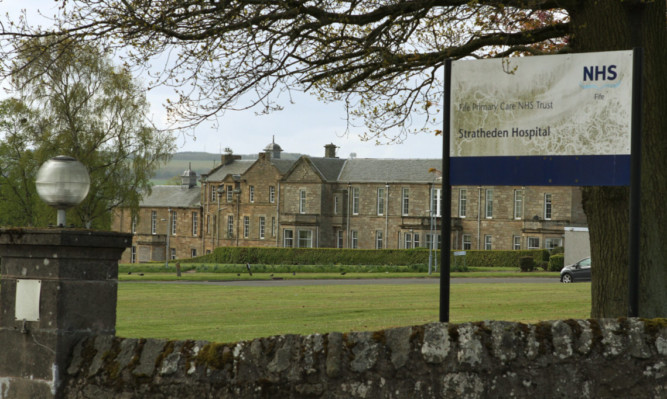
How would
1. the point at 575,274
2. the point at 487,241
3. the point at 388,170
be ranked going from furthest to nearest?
1. the point at 388,170
2. the point at 487,241
3. the point at 575,274

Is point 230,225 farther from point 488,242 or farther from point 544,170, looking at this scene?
point 544,170

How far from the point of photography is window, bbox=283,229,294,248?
83875 mm

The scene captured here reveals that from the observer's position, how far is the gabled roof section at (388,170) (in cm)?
7850

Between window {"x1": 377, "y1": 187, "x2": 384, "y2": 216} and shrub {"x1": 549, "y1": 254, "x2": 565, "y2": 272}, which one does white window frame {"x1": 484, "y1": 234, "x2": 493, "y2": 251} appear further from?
shrub {"x1": 549, "y1": 254, "x2": 565, "y2": 272}

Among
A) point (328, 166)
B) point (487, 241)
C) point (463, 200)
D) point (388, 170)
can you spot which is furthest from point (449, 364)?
point (328, 166)

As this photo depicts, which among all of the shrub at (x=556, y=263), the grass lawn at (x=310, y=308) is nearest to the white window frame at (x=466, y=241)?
the shrub at (x=556, y=263)

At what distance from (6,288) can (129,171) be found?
4949 cm

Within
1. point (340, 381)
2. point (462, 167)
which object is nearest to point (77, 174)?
point (340, 381)

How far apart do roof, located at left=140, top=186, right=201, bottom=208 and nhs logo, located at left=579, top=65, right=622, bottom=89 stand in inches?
3633

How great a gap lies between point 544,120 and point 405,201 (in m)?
71.3

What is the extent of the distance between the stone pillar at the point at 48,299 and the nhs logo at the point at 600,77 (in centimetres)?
474

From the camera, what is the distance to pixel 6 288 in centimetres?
684

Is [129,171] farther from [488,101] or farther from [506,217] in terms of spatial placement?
[488,101]

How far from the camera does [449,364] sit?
5.95 meters
